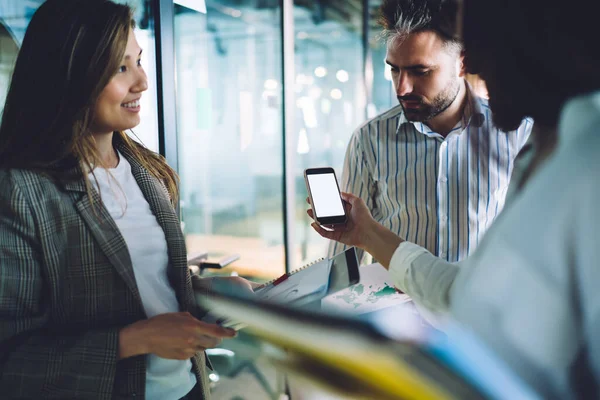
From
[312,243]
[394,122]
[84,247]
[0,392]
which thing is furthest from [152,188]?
[312,243]

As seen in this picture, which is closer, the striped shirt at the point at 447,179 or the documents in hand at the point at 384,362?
the documents in hand at the point at 384,362

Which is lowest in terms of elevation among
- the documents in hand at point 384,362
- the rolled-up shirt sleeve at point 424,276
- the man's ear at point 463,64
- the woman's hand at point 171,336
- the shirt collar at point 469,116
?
the woman's hand at point 171,336

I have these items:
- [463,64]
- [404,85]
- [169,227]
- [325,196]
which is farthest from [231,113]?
[463,64]

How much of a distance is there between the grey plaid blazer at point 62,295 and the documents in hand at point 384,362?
566mm

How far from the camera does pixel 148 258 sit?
109 centimetres

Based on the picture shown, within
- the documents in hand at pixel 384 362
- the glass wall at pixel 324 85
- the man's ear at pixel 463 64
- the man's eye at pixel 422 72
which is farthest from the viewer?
the glass wall at pixel 324 85

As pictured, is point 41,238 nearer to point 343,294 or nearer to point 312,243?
point 343,294

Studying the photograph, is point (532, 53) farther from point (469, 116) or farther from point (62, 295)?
point (469, 116)

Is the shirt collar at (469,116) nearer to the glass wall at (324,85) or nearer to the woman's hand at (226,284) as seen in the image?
the woman's hand at (226,284)

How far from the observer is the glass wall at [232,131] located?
2303mm

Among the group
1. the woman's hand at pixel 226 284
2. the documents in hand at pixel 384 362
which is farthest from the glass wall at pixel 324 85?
the documents in hand at pixel 384 362

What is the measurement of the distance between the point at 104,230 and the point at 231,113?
Answer: 6.10ft

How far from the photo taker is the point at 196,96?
234 cm

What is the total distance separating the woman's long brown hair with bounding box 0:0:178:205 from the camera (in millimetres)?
940
